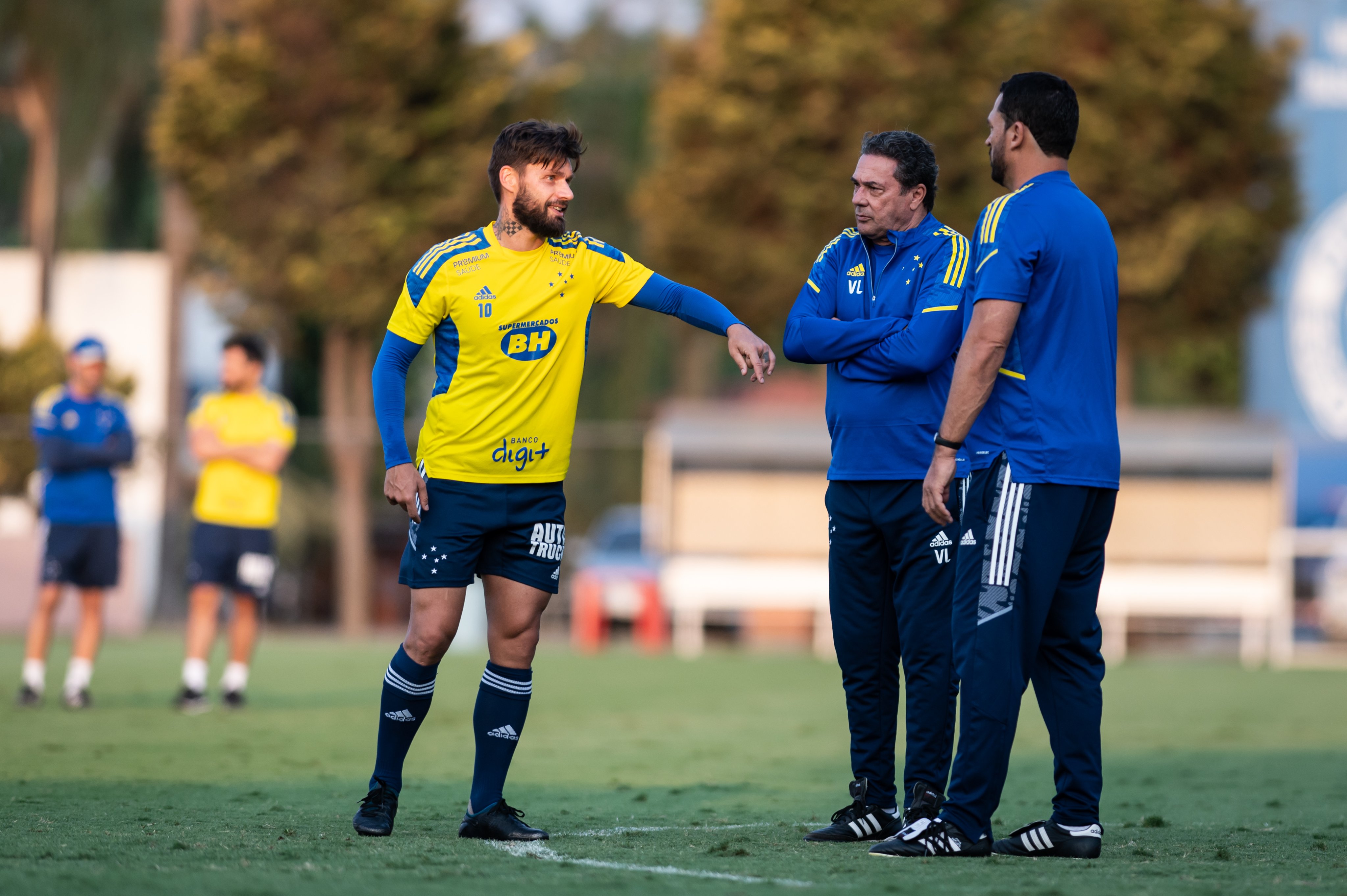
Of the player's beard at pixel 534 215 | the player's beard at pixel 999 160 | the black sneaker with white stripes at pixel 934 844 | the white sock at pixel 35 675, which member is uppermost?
the player's beard at pixel 999 160

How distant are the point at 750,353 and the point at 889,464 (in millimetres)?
554

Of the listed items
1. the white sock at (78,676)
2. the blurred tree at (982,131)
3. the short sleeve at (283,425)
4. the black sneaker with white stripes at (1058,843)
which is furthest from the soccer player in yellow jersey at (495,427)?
the blurred tree at (982,131)

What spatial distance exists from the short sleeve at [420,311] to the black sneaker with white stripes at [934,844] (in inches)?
81.4

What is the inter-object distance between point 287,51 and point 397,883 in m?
21.1

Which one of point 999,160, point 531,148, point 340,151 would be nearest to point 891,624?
point 999,160

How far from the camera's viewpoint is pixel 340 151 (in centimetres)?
2347

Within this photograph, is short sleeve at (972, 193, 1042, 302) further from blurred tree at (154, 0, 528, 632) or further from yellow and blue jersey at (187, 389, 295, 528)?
blurred tree at (154, 0, 528, 632)

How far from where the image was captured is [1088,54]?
22.8 metres

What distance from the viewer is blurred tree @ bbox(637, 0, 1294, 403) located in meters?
22.4

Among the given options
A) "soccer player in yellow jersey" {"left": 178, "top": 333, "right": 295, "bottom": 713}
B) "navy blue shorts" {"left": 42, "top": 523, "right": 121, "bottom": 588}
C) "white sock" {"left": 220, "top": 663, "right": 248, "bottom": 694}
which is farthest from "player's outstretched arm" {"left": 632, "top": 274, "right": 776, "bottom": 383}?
"navy blue shorts" {"left": 42, "top": 523, "right": 121, "bottom": 588}

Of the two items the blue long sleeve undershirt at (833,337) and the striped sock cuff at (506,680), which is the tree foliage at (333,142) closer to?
the striped sock cuff at (506,680)

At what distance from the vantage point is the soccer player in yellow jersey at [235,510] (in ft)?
32.6

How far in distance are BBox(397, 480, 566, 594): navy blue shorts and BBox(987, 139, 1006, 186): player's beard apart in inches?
66.0

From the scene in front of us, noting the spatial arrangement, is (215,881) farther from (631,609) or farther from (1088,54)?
(1088,54)
